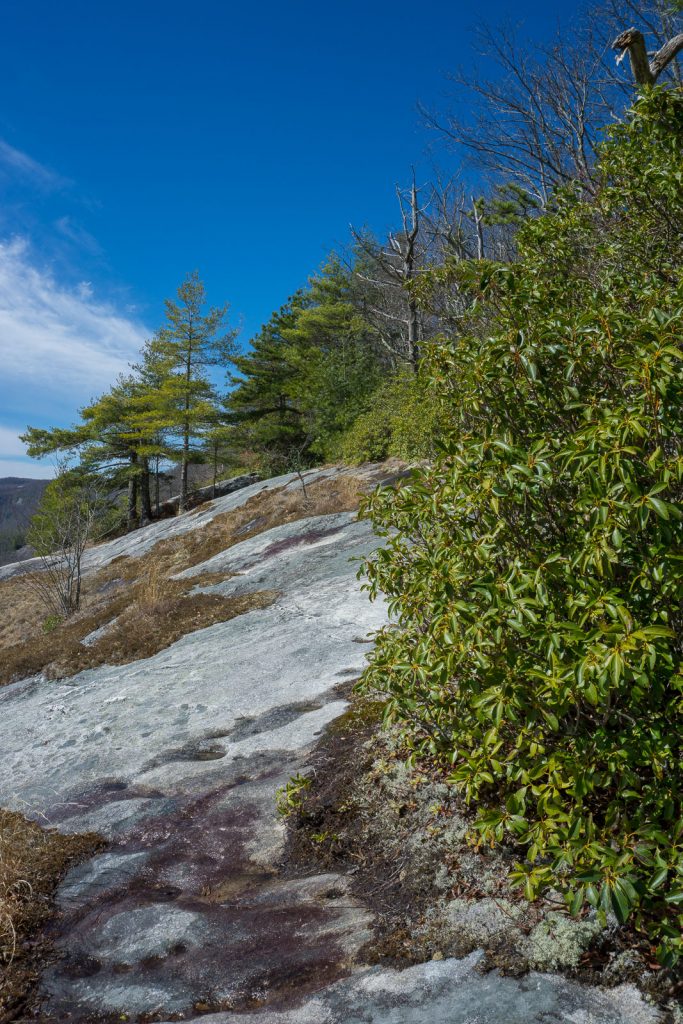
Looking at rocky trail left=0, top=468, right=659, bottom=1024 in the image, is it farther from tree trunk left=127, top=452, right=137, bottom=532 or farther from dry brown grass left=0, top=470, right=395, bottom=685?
tree trunk left=127, top=452, right=137, bottom=532

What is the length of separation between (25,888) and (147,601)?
8.34 metres

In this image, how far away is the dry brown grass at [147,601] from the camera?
394 inches

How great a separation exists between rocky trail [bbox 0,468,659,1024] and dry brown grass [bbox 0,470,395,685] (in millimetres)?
486

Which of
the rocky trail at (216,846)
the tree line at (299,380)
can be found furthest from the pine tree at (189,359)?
the rocky trail at (216,846)

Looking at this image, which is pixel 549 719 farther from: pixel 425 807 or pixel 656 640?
pixel 425 807

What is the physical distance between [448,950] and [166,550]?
16.5 m

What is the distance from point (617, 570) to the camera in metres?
2.49

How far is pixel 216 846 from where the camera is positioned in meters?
4.54

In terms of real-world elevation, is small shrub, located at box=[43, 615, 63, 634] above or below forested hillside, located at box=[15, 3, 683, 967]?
below

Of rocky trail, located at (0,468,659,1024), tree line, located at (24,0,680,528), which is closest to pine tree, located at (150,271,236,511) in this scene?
tree line, located at (24,0,680,528)

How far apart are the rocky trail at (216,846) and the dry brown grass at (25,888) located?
115 millimetres

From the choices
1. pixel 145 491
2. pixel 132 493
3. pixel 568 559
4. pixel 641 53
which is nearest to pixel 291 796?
pixel 568 559

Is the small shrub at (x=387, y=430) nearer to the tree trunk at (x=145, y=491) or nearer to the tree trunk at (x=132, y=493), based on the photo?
the tree trunk at (x=145, y=491)

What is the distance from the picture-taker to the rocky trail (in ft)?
8.71
